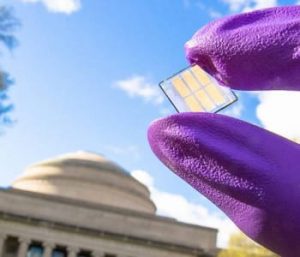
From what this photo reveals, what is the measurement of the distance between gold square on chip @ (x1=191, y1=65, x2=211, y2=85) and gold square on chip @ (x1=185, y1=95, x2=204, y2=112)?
0.10m

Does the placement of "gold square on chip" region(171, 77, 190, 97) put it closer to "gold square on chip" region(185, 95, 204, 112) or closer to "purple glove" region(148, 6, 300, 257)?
"gold square on chip" region(185, 95, 204, 112)

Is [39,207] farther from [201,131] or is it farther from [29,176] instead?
[201,131]

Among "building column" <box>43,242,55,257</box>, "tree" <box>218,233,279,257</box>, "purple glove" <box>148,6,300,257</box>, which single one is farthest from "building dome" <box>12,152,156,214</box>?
"purple glove" <box>148,6,300,257</box>

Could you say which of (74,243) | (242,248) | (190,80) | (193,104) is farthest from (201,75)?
(74,243)

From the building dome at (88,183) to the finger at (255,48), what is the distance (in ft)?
120

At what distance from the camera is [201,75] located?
3035 mm

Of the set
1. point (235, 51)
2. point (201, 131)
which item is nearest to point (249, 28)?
point (235, 51)

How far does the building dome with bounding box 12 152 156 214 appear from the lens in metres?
40.4

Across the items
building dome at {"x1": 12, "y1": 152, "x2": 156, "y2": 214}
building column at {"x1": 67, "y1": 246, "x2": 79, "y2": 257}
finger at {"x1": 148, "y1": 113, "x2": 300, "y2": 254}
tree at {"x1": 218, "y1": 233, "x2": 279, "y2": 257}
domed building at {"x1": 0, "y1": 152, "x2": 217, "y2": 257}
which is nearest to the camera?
finger at {"x1": 148, "y1": 113, "x2": 300, "y2": 254}

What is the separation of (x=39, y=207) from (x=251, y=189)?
3350 centimetres

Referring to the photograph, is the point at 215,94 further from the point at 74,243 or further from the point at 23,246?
the point at 74,243

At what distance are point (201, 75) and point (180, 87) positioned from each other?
0.35 ft

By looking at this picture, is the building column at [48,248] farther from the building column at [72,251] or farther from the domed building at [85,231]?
the building column at [72,251]

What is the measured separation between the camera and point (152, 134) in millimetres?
2982
